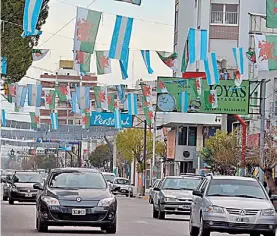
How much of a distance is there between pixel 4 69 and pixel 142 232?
8.84 meters

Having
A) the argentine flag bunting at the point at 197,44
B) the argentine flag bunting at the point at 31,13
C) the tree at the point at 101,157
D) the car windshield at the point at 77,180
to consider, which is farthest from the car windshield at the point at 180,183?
the tree at the point at 101,157

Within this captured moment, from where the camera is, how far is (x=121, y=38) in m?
27.6

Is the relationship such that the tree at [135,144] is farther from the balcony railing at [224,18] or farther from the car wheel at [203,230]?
the car wheel at [203,230]

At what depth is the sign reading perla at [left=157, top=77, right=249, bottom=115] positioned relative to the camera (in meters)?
52.7

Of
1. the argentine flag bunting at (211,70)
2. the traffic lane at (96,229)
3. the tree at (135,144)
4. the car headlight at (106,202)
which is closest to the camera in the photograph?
the car headlight at (106,202)

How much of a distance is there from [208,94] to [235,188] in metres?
30.8

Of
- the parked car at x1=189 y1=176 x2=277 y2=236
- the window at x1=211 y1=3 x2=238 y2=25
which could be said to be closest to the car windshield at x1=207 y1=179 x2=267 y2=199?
the parked car at x1=189 y1=176 x2=277 y2=236

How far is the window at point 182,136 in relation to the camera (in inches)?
3260

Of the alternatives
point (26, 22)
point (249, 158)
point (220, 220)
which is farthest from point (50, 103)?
point (220, 220)

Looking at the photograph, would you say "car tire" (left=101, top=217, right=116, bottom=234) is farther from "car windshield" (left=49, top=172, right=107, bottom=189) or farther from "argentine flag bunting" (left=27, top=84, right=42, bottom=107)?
"argentine flag bunting" (left=27, top=84, right=42, bottom=107)

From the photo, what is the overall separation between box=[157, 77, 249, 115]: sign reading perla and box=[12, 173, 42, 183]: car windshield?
10993 mm

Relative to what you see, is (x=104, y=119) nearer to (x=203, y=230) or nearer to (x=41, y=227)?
(x=41, y=227)

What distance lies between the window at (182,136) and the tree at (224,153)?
2007 centimetres

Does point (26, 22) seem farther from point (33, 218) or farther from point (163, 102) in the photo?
point (163, 102)
